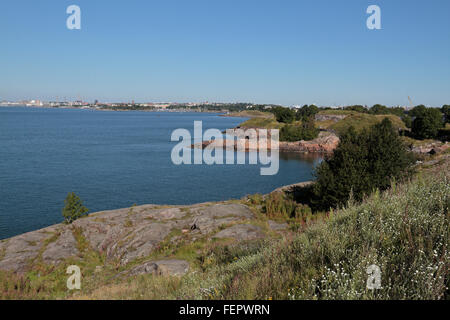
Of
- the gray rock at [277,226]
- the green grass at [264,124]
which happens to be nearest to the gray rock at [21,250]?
the gray rock at [277,226]

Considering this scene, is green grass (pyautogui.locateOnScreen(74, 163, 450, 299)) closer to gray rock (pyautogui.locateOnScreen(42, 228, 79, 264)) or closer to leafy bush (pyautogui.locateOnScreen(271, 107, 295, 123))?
gray rock (pyautogui.locateOnScreen(42, 228, 79, 264))

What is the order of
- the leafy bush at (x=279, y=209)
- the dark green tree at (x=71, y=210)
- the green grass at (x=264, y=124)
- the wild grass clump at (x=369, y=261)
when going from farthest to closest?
1. the green grass at (x=264, y=124)
2. the dark green tree at (x=71, y=210)
3. the leafy bush at (x=279, y=209)
4. the wild grass clump at (x=369, y=261)

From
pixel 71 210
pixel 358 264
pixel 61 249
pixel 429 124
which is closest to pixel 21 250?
pixel 61 249

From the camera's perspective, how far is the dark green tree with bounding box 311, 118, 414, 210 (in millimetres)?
19422

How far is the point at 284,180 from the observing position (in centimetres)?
5200

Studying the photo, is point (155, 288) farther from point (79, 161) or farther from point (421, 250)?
point (79, 161)

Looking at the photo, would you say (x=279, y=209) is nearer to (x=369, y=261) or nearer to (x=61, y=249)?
(x=61, y=249)

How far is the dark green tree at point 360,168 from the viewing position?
19.4m

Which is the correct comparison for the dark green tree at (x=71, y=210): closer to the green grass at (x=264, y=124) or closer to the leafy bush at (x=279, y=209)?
the leafy bush at (x=279, y=209)

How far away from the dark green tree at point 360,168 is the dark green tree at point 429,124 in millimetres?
76664

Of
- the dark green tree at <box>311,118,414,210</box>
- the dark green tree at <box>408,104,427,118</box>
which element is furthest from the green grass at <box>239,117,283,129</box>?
the dark green tree at <box>311,118,414,210</box>

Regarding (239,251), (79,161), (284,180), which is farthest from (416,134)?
(239,251)

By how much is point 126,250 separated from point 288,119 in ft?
390

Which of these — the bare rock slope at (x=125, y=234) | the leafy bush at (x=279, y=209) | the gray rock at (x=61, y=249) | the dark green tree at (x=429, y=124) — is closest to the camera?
the bare rock slope at (x=125, y=234)
